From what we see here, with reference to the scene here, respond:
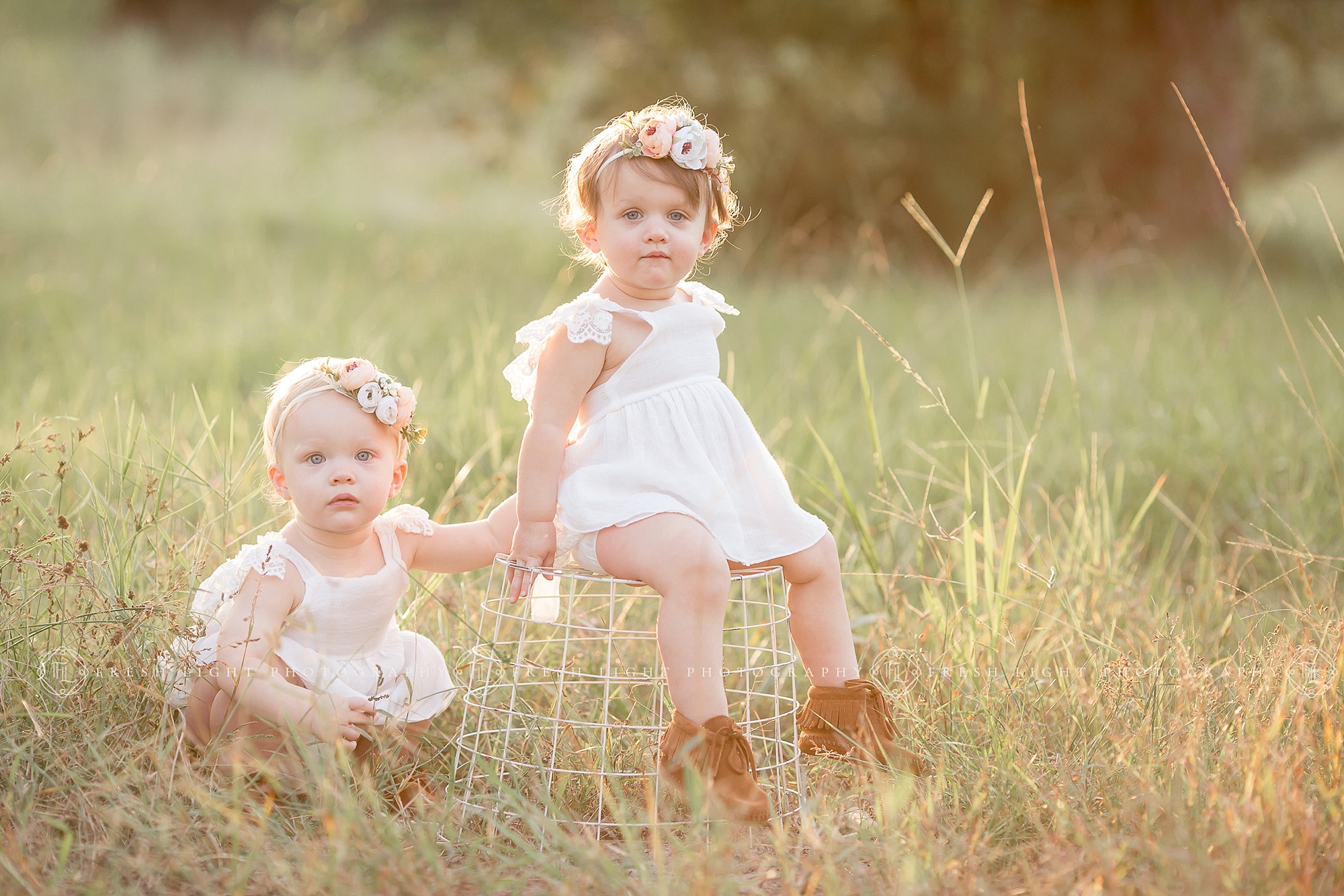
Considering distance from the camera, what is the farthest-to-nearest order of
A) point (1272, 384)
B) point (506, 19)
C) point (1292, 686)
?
point (506, 19), point (1272, 384), point (1292, 686)

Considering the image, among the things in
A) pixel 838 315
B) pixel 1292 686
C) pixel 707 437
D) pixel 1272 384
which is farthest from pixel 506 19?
pixel 1292 686

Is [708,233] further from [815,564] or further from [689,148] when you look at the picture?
[815,564]

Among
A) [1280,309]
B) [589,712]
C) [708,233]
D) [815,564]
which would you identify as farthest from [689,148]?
[1280,309]

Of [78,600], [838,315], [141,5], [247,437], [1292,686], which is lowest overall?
[1292,686]

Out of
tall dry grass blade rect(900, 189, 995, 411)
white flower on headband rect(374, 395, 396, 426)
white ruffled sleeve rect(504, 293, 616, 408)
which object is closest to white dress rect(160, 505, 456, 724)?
white flower on headband rect(374, 395, 396, 426)

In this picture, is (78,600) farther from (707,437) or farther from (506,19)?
(506,19)

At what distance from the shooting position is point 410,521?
2.27 metres

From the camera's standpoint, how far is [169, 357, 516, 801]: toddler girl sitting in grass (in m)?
2.05

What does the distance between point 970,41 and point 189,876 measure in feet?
Answer: 25.2

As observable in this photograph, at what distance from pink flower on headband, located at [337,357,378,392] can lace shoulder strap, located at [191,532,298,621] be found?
Answer: 316 mm

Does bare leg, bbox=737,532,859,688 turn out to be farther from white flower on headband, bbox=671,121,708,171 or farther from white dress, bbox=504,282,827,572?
white flower on headband, bbox=671,121,708,171

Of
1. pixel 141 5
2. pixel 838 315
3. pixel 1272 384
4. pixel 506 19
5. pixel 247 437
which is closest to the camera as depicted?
pixel 247 437

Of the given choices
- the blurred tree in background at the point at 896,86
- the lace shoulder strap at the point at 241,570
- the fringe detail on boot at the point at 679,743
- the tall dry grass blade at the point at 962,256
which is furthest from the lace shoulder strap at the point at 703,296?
the blurred tree in background at the point at 896,86

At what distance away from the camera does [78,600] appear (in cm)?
219
